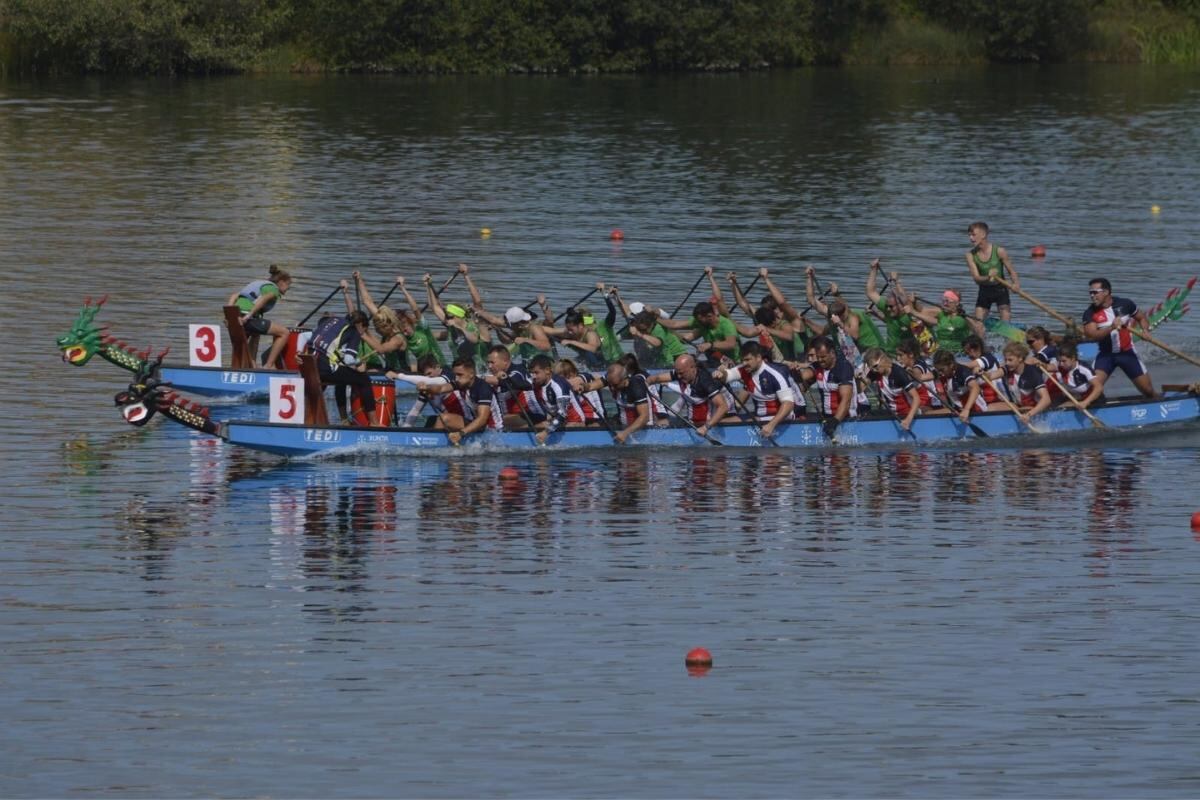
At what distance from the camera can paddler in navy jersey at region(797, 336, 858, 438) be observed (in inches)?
1155

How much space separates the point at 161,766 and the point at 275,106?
6221cm

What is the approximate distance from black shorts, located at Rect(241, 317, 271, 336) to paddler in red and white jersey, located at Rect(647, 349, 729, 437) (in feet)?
23.2

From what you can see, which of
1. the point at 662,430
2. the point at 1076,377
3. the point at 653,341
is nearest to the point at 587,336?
the point at 653,341

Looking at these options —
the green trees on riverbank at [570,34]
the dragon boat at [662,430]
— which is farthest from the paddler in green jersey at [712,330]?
the green trees on riverbank at [570,34]

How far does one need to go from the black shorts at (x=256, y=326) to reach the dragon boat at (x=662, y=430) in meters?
3.67

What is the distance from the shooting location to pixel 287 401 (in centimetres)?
2794

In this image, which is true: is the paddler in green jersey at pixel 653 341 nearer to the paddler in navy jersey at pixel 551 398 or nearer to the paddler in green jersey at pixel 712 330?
the paddler in green jersey at pixel 712 330

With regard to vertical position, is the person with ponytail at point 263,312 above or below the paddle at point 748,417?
above

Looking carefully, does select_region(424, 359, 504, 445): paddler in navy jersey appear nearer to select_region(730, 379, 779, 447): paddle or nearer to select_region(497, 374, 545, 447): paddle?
select_region(497, 374, 545, 447): paddle

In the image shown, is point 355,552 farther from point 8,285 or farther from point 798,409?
point 8,285

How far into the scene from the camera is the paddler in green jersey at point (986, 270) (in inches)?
1345

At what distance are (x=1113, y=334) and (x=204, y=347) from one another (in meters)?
13.5

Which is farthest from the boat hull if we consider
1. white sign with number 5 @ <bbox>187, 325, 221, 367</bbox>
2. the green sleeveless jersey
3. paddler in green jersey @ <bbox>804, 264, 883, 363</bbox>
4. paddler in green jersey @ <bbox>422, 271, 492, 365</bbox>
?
white sign with number 5 @ <bbox>187, 325, 221, 367</bbox>

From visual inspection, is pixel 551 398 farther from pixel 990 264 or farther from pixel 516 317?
pixel 990 264
